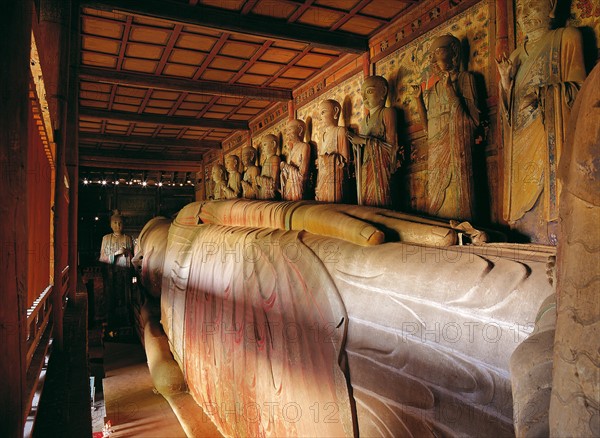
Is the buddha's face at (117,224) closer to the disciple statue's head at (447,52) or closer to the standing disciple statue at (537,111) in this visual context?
the disciple statue's head at (447,52)

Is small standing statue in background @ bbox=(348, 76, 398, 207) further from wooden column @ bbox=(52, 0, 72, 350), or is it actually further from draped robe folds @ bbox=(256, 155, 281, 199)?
wooden column @ bbox=(52, 0, 72, 350)

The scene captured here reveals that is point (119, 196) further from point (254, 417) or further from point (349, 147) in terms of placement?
point (254, 417)

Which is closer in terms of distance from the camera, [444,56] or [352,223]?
[352,223]

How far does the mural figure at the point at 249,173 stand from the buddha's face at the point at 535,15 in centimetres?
516

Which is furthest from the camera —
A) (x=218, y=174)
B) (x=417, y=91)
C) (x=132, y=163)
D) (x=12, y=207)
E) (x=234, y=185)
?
(x=132, y=163)

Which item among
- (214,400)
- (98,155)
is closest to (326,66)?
(214,400)

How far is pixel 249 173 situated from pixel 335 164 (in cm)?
292

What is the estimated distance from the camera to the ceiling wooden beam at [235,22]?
405cm

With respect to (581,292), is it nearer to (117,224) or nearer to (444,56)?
(444,56)

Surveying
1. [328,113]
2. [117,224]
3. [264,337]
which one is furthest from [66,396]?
[117,224]

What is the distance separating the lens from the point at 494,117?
384cm

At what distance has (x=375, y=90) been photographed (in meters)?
4.71

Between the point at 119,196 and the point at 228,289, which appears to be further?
the point at 119,196

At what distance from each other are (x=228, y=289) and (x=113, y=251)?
7.11 metres
